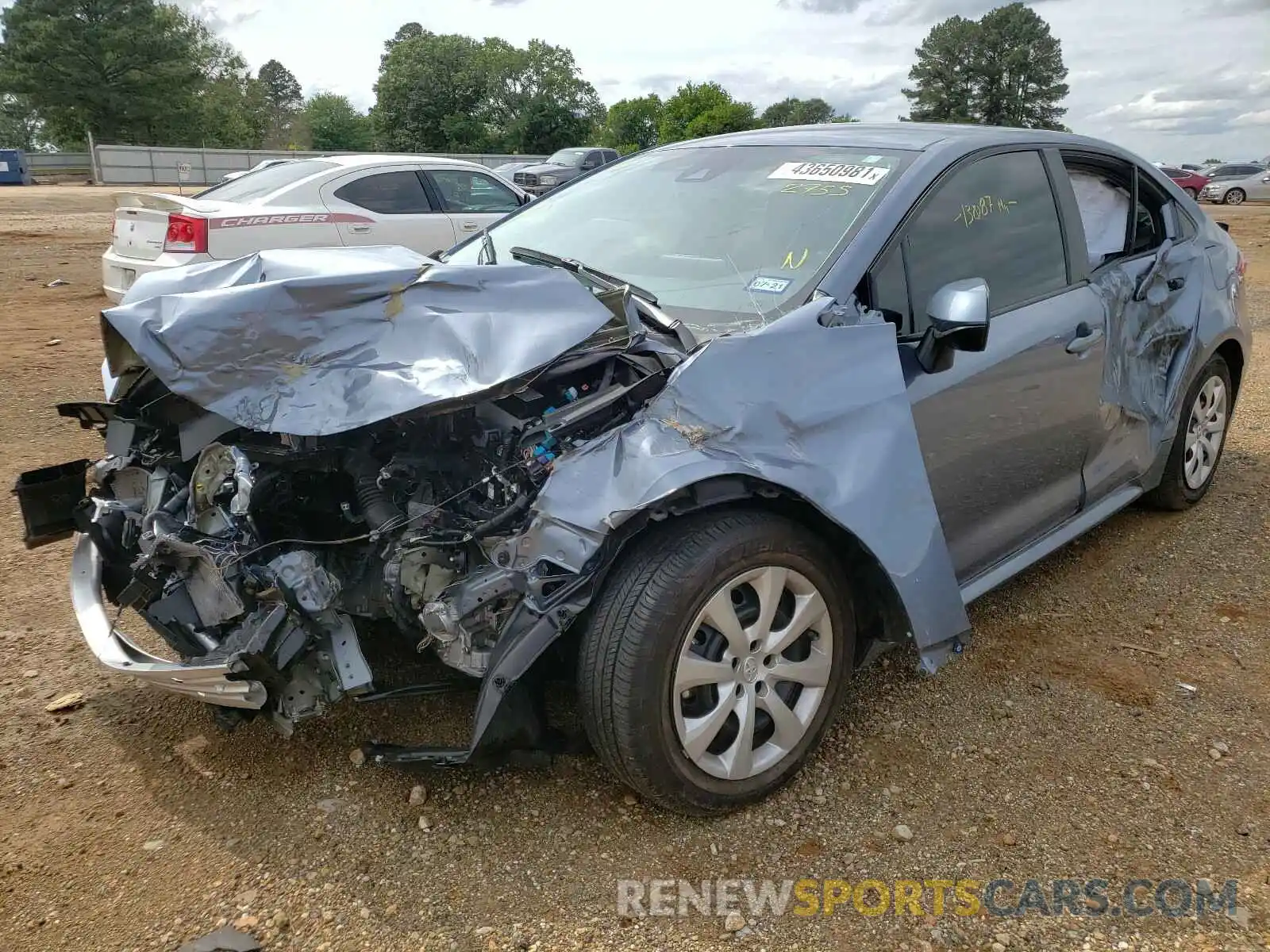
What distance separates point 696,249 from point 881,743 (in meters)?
1.68

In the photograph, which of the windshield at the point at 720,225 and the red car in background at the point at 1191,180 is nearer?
the windshield at the point at 720,225

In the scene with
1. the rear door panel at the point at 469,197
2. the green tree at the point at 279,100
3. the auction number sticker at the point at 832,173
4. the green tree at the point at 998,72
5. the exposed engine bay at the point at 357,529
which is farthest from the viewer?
the green tree at the point at 279,100

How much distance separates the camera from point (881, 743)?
9.37ft

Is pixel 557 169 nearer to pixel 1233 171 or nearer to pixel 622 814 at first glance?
pixel 622 814

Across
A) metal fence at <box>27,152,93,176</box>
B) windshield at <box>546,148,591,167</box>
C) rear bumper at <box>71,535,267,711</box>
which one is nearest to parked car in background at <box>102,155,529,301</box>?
rear bumper at <box>71,535,267,711</box>

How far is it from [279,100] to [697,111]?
68943 mm

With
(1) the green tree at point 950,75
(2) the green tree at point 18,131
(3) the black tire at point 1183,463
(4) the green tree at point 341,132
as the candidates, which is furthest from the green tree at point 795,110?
(3) the black tire at point 1183,463

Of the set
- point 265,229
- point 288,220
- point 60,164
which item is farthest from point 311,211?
point 60,164

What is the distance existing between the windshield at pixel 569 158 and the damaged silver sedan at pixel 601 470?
860 inches

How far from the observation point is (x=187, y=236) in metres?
7.35

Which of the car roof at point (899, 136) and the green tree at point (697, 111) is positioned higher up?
the green tree at point (697, 111)

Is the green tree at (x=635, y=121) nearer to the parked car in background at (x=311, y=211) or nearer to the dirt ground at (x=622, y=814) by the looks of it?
the parked car in background at (x=311, y=211)

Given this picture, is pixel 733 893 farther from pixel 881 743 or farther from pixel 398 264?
pixel 398 264

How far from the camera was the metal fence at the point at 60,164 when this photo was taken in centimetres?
3747
